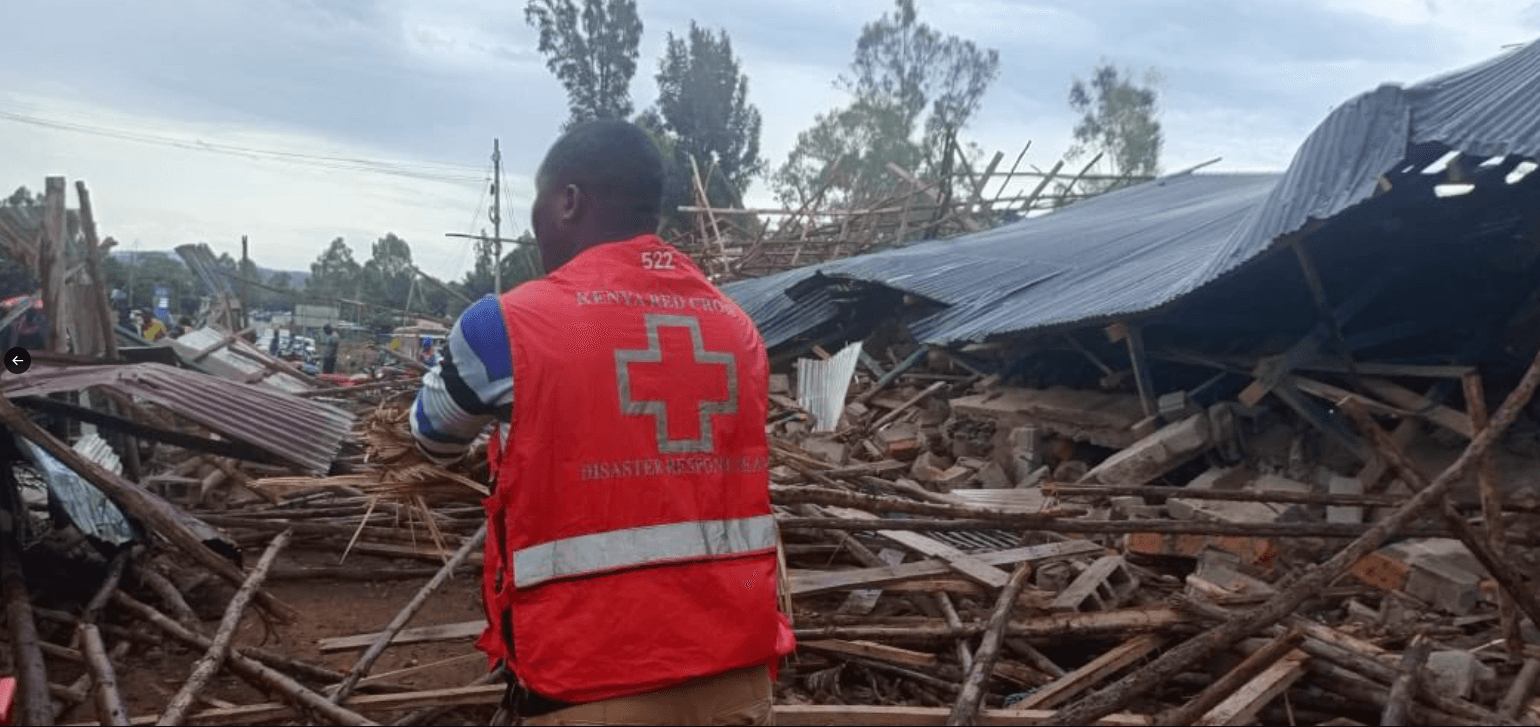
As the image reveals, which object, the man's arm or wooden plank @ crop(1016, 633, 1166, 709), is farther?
wooden plank @ crop(1016, 633, 1166, 709)

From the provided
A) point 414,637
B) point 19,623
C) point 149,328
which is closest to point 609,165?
point 414,637

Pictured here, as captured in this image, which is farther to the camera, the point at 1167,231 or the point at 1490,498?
the point at 1167,231

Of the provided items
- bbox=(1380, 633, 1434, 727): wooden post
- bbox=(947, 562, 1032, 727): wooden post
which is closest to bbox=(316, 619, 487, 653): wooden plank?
bbox=(947, 562, 1032, 727): wooden post

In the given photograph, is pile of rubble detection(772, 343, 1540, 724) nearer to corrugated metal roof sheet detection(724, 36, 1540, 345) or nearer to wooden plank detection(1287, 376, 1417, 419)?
wooden plank detection(1287, 376, 1417, 419)

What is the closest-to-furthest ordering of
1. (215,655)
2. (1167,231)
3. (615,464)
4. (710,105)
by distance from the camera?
1. (615,464)
2. (215,655)
3. (1167,231)
4. (710,105)

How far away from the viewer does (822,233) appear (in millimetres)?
18406

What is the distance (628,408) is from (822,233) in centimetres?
1677

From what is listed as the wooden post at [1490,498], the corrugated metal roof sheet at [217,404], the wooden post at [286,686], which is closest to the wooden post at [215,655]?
the wooden post at [286,686]

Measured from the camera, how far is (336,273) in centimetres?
5594

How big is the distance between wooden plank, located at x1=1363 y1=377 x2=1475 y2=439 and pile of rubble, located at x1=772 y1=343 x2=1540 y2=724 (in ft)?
0.07

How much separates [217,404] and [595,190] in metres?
2.71

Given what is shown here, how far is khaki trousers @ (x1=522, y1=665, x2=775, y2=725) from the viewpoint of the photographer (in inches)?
74.4

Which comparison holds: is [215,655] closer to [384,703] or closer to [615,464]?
[384,703]


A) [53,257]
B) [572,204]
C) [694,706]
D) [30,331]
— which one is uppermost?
[572,204]
